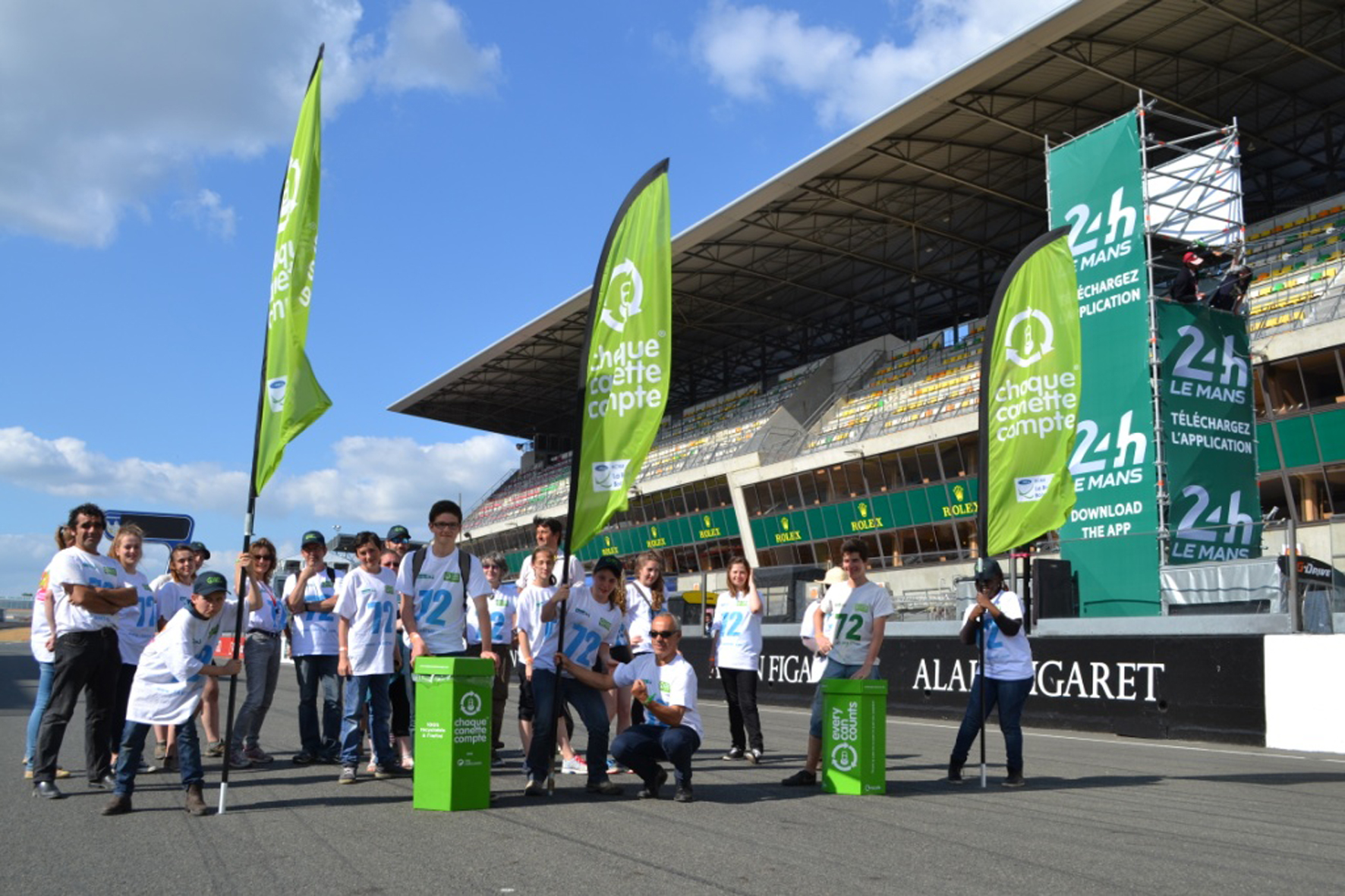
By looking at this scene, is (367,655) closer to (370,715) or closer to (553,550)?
(370,715)

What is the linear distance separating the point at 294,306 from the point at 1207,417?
15.1m

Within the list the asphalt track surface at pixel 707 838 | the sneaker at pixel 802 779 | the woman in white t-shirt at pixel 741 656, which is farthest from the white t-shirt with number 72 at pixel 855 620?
the woman in white t-shirt at pixel 741 656

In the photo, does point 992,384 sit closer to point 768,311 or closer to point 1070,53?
point 1070,53

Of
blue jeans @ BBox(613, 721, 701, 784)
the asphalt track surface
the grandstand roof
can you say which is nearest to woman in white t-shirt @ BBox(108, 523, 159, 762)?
the asphalt track surface

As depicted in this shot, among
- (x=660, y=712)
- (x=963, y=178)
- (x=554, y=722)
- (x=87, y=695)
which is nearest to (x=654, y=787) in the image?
(x=660, y=712)

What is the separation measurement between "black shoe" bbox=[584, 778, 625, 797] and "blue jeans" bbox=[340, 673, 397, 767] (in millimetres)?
1578

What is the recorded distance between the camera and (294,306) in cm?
805

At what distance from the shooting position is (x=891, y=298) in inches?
1868

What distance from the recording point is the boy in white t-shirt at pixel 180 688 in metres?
6.91

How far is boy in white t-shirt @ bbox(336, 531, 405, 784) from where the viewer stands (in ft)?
27.0

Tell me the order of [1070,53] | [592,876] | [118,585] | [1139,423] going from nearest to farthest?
[592,876] < [118,585] < [1139,423] < [1070,53]

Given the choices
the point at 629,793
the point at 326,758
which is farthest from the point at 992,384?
the point at 326,758

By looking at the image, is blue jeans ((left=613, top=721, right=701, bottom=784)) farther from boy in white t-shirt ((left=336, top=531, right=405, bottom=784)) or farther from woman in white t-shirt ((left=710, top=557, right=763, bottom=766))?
woman in white t-shirt ((left=710, top=557, right=763, bottom=766))

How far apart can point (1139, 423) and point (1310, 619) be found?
230 inches
